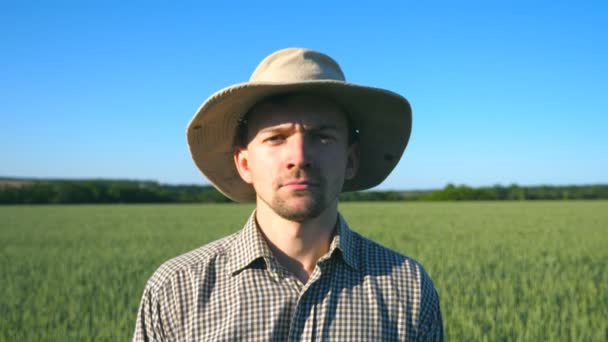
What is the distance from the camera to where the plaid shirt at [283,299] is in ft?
4.99

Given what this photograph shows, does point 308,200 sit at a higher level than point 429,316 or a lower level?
higher

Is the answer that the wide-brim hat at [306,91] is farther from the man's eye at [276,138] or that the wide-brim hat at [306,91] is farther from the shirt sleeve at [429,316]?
the shirt sleeve at [429,316]

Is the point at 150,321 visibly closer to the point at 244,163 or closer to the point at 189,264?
the point at 189,264

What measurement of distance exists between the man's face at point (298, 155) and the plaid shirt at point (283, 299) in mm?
127

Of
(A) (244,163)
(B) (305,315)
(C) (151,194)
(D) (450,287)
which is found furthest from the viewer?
(C) (151,194)

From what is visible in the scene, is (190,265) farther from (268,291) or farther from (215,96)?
(215,96)

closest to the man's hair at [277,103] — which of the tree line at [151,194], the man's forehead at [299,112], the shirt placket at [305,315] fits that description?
the man's forehead at [299,112]

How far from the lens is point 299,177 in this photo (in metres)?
1.54

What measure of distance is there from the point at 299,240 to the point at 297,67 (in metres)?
0.47

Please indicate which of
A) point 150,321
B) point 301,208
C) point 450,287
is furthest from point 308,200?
point 450,287

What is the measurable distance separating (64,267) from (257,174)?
8864 millimetres

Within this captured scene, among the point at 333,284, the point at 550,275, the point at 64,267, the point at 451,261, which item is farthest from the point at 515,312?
the point at 64,267

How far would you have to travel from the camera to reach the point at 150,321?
5.24 ft

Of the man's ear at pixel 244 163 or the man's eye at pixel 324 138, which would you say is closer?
the man's eye at pixel 324 138
